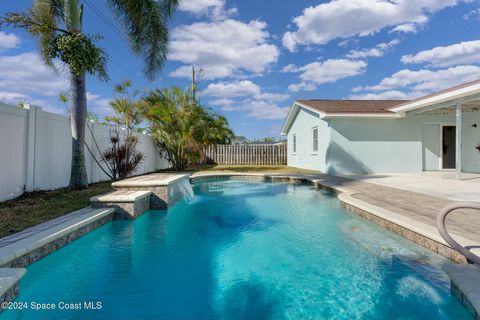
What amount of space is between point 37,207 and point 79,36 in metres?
Answer: 4.33

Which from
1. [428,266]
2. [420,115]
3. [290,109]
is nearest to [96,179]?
[428,266]

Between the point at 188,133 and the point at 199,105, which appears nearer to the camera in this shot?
the point at 188,133

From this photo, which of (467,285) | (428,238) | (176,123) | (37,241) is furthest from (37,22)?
(467,285)

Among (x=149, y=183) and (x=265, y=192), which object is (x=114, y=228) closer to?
(x=149, y=183)

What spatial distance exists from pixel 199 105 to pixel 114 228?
11.7m

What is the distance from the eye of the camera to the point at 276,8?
15547mm

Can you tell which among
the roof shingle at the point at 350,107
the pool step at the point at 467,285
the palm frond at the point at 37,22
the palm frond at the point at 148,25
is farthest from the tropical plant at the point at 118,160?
the pool step at the point at 467,285

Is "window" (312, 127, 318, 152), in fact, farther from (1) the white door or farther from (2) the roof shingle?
(1) the white door

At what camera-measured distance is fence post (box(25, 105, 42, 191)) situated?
6109mm

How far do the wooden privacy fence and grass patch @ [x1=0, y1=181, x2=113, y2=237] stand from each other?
15.3 metres

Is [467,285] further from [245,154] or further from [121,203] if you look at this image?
[245,154]

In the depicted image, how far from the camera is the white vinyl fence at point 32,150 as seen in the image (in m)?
5.50

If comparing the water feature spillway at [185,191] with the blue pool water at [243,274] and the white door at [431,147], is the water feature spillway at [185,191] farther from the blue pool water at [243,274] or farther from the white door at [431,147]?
the white door at [431,147]

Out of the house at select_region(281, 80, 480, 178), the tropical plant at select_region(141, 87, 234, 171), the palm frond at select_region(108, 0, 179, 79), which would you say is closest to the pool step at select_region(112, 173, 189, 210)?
the palm frond at select_region(108, 0, 179, 79)
